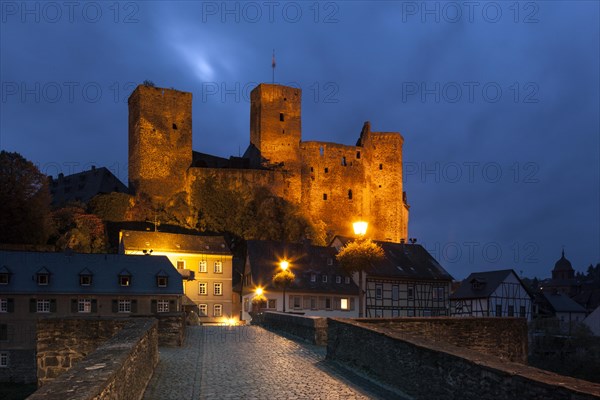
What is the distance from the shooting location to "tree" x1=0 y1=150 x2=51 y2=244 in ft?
176

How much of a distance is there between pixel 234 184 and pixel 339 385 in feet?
205

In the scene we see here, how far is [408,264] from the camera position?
181 ft

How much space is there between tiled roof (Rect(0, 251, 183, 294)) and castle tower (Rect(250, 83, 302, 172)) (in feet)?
119

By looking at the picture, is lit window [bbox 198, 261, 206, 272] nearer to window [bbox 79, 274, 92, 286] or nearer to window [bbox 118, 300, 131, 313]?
window [bbox 118, 300, 131, 313]

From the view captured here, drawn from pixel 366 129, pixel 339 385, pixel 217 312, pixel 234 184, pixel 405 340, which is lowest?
pixel 217 312

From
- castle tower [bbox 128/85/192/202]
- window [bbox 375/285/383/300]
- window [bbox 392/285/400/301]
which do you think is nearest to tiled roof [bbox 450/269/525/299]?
window [bbox 392/285/400/301]

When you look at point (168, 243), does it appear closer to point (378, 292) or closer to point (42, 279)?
point (42, 279)

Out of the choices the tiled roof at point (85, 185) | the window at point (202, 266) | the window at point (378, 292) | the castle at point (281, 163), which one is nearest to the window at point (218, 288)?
the window at point (202, 266)

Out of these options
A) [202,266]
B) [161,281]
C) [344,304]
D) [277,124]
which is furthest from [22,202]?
[277,124]

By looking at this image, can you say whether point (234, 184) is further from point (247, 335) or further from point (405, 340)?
point (405, 340)

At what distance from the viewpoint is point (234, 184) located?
74.1 meters

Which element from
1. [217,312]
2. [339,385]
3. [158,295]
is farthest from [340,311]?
[339,385]

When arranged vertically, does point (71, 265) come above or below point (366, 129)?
below

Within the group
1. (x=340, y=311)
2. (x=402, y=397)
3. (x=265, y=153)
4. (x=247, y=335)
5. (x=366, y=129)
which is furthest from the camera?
(x=366, y=129)
